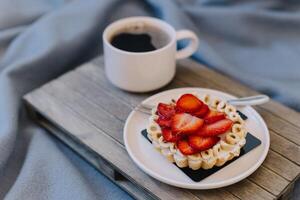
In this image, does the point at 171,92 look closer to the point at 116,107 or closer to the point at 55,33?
the point at 116,107

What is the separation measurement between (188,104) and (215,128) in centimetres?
4

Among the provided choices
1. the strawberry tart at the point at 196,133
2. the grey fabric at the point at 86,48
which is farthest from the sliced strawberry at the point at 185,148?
the grey fabric at the point at 86,48

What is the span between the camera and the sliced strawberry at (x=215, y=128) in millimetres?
530

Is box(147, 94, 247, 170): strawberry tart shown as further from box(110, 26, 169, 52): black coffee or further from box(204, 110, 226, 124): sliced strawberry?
box(110, 26, 169, 52): black coffee

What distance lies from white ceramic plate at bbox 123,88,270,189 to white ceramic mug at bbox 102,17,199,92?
29 mm

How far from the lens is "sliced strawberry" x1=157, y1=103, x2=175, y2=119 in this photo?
56 cm

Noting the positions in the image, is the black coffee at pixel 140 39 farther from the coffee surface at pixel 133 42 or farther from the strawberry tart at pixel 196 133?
the strawberry tart at pixel 196 133

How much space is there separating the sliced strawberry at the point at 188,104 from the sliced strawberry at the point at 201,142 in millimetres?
38

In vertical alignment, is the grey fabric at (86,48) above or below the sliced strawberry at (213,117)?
below

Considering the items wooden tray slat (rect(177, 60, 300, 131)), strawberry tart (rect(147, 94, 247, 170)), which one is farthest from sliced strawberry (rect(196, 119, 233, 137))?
wooden tray slat (rect(177, 60, 300, 131))

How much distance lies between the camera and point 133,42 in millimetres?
658

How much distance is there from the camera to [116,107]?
0.63m

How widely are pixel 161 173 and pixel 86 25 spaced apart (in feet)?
1.05

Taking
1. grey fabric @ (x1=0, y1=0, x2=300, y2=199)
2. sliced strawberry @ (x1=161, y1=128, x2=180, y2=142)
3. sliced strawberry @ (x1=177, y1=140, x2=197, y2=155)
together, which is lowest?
grey fabric @ (x1=0, y1=0, x2=300, y2=199)
